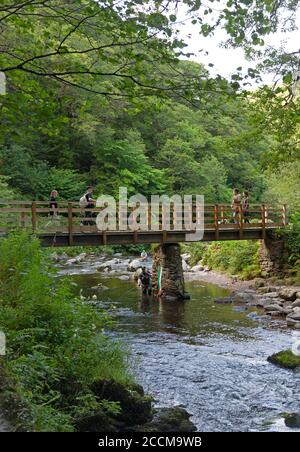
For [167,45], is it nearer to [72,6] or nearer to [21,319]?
[72,6]

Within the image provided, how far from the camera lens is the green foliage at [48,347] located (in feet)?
15.0

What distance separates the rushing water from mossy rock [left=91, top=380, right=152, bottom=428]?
2.79 ft

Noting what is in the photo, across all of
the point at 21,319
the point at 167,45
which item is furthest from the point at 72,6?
the point at 21,319

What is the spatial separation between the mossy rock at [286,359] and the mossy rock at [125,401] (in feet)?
12.6

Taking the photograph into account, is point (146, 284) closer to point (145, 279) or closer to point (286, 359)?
point (145, 279)

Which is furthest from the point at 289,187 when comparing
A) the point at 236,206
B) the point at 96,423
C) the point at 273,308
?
the point at 96,423

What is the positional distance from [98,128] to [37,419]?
103ft

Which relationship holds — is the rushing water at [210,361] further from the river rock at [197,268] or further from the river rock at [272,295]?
the river rock at [197,268]

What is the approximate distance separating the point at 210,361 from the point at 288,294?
7.57m

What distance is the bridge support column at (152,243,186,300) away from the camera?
17109mm

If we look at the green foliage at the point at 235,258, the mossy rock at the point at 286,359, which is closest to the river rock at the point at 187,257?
the green foliage at the point at 235,258

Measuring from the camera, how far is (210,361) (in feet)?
30.8

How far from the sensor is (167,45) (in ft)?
15.3

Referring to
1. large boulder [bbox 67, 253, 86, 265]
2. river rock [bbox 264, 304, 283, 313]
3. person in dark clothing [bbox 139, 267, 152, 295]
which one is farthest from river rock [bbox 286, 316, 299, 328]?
large boulder [bbox 67, 253, 86, 265]
